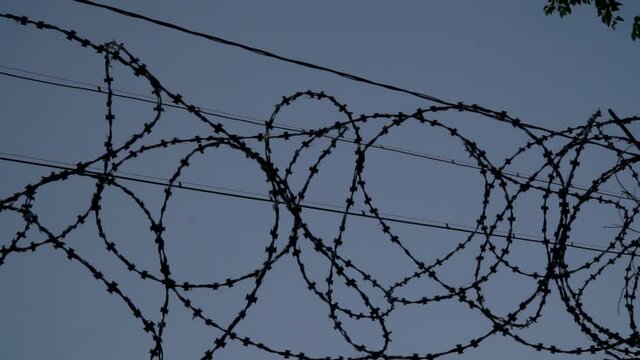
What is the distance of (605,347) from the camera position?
3916mm

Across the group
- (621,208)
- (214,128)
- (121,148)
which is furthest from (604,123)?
(121,148)

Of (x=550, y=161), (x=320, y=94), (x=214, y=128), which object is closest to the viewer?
(x=214, y=128)

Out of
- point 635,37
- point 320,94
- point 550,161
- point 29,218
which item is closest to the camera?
point 29,218

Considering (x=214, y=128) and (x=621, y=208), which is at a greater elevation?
(x=621, y=208)

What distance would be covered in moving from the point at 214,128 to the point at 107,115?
0.68m

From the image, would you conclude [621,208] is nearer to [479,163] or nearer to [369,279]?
[479,163]

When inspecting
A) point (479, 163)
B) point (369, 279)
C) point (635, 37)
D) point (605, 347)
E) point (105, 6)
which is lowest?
point (605, 347)

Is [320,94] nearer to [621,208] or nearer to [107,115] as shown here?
[107,115]

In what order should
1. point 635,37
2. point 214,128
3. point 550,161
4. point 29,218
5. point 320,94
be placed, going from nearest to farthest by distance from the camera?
point 29,218 < point 214,128 < point 320,94 < point 550,161 < point 635,37

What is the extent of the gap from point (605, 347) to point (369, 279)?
5.72 feet

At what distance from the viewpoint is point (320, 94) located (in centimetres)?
380

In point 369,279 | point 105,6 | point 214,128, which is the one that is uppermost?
point 105,6

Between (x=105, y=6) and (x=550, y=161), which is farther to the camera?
(x=550, y=161)

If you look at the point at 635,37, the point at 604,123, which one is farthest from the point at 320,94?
the point at 635,37
